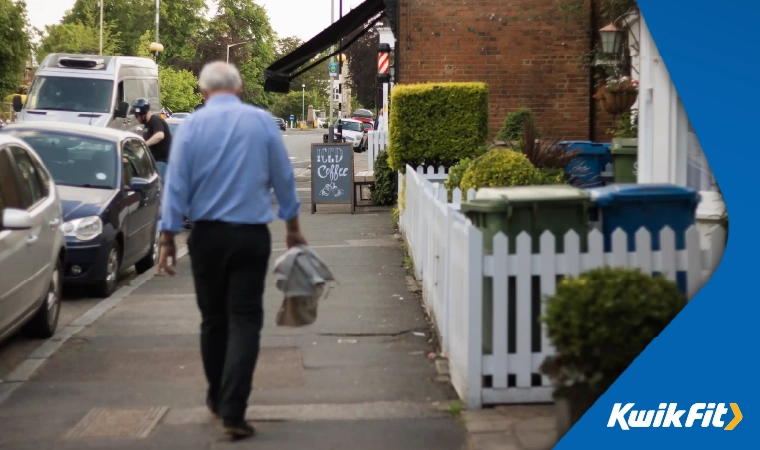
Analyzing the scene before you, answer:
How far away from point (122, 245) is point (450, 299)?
499 centimetres

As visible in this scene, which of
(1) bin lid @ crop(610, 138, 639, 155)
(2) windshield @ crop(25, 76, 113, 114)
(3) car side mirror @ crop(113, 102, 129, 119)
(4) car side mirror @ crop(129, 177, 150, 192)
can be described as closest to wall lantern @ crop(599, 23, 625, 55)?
(1) bin lid @ crop(610, 138, 639, 155)

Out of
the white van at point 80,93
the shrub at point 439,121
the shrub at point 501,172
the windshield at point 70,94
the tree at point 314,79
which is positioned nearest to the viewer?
the shrub at point 501,172

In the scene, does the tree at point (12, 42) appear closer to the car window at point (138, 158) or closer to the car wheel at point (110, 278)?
the car window at point (138, 158)

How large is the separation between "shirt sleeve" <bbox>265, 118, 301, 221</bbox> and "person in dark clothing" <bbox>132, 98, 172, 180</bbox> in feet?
31.6

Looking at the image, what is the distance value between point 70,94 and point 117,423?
18.0m

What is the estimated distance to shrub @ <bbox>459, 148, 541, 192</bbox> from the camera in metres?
9.34

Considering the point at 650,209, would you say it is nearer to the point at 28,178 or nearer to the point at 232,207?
the point at 232,207

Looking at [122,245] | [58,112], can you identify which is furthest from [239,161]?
[58,112]

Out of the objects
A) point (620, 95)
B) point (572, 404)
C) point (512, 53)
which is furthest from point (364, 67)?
point (572, 404)

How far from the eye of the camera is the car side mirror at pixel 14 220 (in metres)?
6.73

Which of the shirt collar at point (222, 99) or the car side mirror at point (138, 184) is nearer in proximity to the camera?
the shirt collar at point (222, 99)

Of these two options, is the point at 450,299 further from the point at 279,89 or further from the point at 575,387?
the point at 279,89

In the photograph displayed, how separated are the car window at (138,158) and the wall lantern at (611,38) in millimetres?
6300

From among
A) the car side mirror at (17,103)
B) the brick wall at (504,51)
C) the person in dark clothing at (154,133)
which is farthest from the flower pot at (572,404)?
the car side mirror at (17,103)
